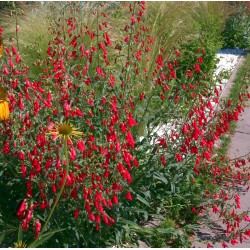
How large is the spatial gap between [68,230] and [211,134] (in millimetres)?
1050

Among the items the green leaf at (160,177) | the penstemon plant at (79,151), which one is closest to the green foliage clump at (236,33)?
the penstemon plant at (79,151)

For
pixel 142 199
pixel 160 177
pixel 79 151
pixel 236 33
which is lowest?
pixel 142 199

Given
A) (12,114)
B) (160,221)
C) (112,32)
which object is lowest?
(160,221)

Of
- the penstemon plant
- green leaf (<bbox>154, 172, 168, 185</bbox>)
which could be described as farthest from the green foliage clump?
green leaf (<bbox>154, 172, 168, 185</bbox>)

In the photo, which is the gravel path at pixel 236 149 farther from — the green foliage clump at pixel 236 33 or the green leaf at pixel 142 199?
the green leaf at pixel 142 199

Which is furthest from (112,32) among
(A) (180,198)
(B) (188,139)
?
(B) (188,139)

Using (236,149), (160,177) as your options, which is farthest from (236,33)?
(160,177)

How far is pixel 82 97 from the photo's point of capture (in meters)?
3.07

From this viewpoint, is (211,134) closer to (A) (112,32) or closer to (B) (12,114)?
(B) (12,114)

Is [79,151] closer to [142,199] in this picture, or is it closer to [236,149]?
[142,199]

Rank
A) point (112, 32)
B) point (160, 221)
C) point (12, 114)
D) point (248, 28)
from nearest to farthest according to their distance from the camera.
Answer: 1. point (12, 114)
2. point (160, 221)
3. point (112, 32)
4. point (248, 28)

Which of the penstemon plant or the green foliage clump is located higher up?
the green foliage clump

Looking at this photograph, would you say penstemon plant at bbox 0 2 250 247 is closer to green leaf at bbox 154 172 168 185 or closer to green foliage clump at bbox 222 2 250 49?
green leaf at bbox 154 172 168 185

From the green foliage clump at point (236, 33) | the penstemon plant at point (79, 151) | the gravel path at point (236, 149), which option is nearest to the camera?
the penstemon plant at point (79, 151)
